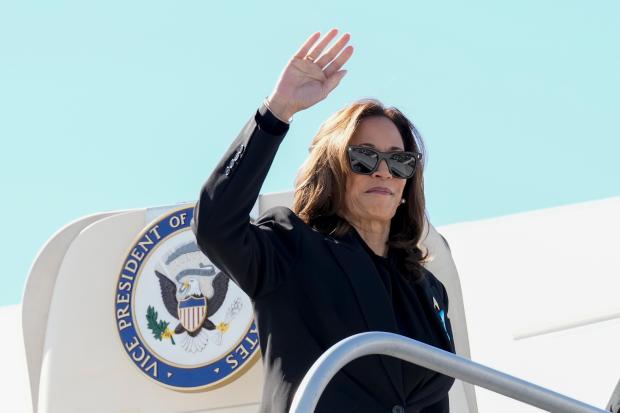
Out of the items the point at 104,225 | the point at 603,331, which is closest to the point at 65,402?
the point at 104,225

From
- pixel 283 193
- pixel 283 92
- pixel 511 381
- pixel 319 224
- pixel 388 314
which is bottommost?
pixel 511 381

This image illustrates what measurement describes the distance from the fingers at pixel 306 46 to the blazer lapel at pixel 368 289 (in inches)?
22.6

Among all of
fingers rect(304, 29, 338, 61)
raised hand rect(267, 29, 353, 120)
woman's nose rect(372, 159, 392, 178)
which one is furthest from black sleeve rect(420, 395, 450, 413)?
fingers rect(304, 29, 338, 61)

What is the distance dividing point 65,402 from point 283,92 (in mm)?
4599

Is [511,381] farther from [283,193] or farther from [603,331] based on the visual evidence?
[603,331]

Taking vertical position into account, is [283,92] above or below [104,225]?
below

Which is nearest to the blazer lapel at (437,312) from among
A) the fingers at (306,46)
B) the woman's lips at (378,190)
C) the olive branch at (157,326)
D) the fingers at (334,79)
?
the woman's lips at (378,190)

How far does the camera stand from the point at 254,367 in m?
7.36

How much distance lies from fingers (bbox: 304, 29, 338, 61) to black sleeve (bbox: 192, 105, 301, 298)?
24cm

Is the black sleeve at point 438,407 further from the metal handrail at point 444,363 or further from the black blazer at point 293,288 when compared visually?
the metal handrail at point 444,363

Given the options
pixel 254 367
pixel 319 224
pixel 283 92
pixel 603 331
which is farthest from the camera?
pixel 603 331

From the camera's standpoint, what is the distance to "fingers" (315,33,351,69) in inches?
136

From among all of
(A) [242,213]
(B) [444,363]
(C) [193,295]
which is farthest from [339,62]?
(C) [193,295]

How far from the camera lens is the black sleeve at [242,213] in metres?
3.24
